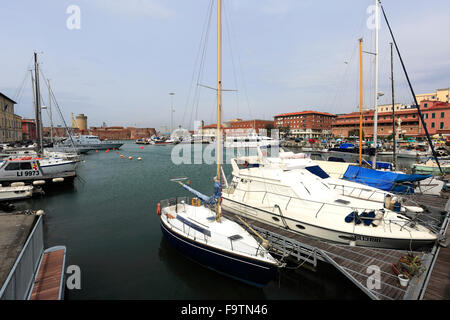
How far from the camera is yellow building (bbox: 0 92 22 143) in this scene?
67562 millimetres

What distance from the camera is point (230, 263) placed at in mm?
8891

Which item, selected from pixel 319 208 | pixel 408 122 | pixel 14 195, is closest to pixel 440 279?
pixel 319 208

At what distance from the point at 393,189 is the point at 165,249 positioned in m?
16.7

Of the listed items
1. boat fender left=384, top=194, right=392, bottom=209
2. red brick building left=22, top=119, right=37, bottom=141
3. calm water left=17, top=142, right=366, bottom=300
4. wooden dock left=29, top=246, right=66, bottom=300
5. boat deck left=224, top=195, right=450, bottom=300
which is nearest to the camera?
boat deck left=224, top=195, right=450, bottom=300

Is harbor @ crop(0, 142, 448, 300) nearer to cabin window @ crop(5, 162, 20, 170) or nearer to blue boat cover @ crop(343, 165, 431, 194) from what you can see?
blue boat cover @ crop(343, 165, 431, 194)

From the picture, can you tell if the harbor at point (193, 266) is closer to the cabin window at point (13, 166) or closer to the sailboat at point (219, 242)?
the sailboat at point (219, 242)

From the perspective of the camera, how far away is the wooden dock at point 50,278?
720 centimetres

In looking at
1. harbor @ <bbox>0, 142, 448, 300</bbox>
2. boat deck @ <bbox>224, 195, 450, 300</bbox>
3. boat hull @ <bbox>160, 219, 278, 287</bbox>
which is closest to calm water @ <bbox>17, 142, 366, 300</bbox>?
harbor @ <bbox>0, 142, 448, 300</bbox>

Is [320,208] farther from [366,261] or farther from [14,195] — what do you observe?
[14,195]

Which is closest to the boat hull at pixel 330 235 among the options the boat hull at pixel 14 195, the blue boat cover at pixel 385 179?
the blue boat cover at pixel 385 179

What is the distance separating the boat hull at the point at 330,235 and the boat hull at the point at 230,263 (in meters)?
3.68

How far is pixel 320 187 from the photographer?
12914 mm

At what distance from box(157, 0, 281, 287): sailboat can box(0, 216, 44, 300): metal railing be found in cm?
517
